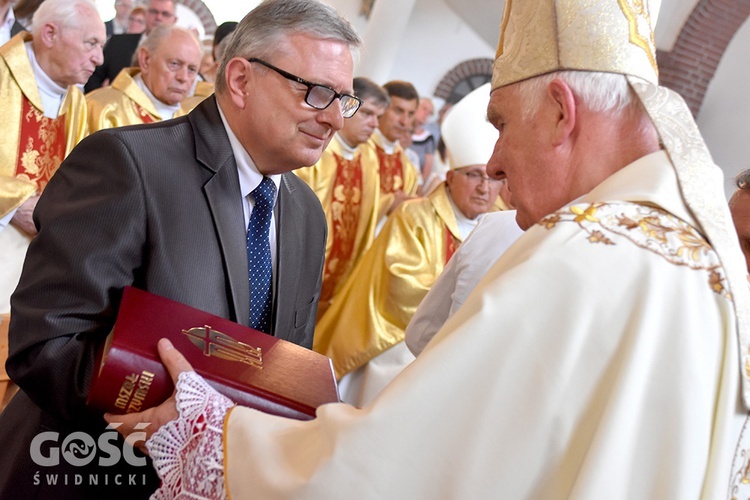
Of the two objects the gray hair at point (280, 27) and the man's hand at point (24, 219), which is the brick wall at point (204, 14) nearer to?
the man's hand at point (24, 219)

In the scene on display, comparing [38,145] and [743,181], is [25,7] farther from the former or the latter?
[743,181]

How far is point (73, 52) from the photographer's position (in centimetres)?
439

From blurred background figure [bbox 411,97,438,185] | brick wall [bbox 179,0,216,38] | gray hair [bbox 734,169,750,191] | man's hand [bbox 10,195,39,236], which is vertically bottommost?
blurred background figure [bbox 411,97,438,185]

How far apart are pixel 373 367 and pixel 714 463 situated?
143 inches

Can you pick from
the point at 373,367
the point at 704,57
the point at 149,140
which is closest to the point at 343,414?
the point at 149,140

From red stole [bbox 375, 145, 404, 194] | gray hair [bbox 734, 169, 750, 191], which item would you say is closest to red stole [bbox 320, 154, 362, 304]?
red stole [bbox 375, 145, 404, 194]

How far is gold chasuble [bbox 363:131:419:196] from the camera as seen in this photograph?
7.12m

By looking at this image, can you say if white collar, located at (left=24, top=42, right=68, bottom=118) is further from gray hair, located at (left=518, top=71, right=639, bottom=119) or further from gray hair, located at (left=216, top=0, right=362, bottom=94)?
gray hair, located at (left=518, top=71, right=639, bottom=119)

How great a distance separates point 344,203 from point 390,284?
1.55m

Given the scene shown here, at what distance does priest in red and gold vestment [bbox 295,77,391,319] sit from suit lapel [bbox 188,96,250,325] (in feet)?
13.4

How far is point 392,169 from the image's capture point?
7219 millimetres

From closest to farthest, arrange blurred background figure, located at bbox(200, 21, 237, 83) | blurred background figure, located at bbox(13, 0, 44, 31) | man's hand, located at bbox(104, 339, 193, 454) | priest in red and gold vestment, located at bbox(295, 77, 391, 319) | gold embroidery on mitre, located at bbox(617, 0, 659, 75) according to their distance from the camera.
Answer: man's hand, located at bbox(104, 339, 193, 454), gold embroidery on mitre, located at bbox(617, 0, 659, 75), blurred background figure, located at bbox(13, 0, 44, 31), blurred background figure, located at bbox(200, 21, 237, 83), priest in red and gold vestment, located at bbox(295, 77, 391, 319)

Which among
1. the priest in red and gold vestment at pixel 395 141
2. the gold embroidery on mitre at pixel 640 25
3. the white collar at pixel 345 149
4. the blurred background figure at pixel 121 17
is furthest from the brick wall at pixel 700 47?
the gold embroidery on mitre at pixel 640 25

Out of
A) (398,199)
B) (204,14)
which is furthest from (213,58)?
(204,14)
